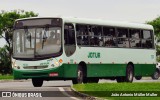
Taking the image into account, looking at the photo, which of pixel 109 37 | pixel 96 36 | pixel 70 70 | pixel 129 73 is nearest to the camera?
pixel 70 70

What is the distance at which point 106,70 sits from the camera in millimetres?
31609

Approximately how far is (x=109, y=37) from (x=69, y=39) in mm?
4103

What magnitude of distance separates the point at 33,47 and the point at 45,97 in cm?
790

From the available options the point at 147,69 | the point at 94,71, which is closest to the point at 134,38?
the point at 147,69

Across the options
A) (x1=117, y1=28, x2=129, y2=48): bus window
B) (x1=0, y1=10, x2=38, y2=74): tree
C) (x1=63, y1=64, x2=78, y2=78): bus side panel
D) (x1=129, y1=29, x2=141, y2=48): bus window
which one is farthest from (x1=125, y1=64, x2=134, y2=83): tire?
(x1=0, y1=10, x2=38, y2=74): tree

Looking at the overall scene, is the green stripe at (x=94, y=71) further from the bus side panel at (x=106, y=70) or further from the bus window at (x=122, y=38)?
the bus window at (x=122, y=38)

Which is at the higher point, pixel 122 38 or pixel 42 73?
pixel 122 38

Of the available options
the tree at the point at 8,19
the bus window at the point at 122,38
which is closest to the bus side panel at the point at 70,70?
the bus window at the point at 122,38

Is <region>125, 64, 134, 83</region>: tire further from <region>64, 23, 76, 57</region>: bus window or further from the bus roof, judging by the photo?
<region>64, 23, 76, 57</region>: bus window

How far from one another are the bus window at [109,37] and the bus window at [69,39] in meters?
3.15

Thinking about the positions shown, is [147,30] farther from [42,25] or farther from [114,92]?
[114,92]

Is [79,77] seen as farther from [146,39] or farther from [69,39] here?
[146,39]

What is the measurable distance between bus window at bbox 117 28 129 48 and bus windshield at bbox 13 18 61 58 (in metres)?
5.68

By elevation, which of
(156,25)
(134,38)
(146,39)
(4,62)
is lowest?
(4,62)
